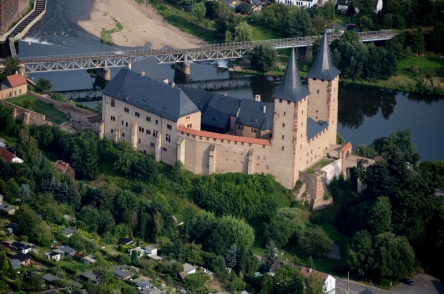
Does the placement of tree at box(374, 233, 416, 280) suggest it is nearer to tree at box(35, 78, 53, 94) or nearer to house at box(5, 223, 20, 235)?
house at box(5, 223, 20, 235)

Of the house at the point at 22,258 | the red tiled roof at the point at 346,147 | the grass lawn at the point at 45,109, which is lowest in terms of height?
the house at the point at 22,258

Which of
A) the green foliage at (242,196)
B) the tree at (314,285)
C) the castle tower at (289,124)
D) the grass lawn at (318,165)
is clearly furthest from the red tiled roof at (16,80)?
the tree at (314,285)

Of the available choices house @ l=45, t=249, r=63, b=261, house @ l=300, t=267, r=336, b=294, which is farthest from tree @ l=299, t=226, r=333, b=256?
house @ l=45, t=249, r=63, b=261

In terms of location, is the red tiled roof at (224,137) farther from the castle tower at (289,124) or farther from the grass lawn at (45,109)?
the grass lawn at (45,109)

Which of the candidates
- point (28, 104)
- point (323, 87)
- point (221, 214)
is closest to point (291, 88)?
point (323, 87)

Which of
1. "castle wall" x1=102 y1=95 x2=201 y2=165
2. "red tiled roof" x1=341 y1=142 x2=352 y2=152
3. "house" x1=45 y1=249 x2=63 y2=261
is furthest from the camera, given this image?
"red tiled roof" x1=341 y1=142 x2=352 y2=152

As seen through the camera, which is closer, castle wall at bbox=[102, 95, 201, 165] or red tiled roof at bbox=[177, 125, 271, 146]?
red tiled roof at bbox=[177, 125, 271, 146]

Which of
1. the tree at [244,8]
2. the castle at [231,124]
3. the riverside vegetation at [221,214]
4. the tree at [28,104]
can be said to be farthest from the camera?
the tree at [244,8]

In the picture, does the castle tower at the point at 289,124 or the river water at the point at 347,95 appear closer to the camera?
the castle tower at the point at 289,124
